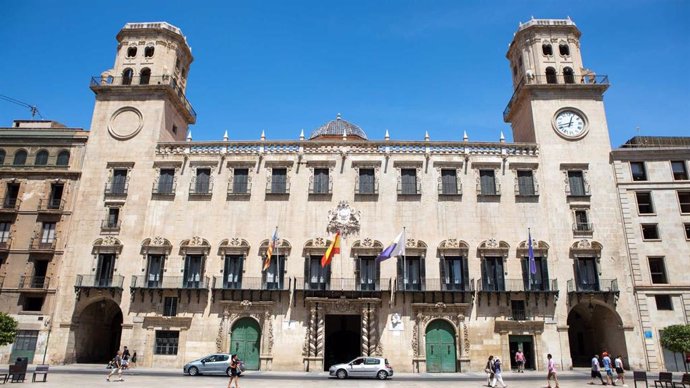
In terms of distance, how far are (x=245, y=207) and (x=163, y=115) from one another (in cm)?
1187

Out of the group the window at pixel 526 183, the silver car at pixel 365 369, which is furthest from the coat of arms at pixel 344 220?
the window at pixel 526 183

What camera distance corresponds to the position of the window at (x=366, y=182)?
39.2 meters

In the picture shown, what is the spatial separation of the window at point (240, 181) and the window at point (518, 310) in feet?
74.8

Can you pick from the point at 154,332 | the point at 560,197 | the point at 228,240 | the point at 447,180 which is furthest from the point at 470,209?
the point at 154,332

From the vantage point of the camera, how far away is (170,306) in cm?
3703

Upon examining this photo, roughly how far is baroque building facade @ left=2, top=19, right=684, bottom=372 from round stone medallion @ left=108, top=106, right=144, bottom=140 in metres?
0.12

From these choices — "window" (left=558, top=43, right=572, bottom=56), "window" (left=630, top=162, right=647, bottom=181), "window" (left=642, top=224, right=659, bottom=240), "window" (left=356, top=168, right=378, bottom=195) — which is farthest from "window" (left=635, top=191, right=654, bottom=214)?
"window" (left=356, top=168, right=378, bottom=195)

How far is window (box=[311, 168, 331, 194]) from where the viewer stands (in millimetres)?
39281

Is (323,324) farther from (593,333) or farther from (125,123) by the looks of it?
(125,123)

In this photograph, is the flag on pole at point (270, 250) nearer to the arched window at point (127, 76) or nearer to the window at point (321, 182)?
the window at point (321, 182)

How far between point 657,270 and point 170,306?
38033mm

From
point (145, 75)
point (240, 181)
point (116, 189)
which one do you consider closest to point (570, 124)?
point (240, 181)

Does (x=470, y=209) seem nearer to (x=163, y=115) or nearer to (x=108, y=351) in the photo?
(x=163, y=115)

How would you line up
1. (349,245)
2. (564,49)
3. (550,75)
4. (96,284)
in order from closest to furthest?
(96,284) → (349,245) → (550,75) → (564,49)
